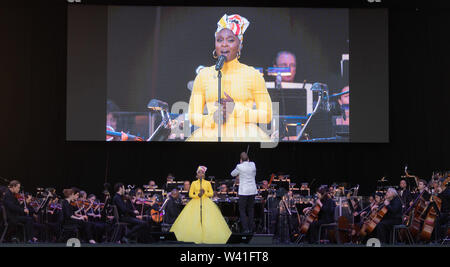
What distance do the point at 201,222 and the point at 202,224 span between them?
34 mm

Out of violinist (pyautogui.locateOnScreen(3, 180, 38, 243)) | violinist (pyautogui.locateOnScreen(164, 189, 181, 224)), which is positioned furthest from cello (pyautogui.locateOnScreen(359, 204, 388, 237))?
violinist (pyautogui.locateOnScreen(3, 180, 38, 243))

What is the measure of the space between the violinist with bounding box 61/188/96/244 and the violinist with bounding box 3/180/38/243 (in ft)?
1.92

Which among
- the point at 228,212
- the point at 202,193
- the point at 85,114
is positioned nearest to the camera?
the point at 202,193

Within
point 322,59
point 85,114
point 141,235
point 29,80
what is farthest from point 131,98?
point 322,59

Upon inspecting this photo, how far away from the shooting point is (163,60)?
12195 millimetres

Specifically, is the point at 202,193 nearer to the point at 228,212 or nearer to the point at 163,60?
the point at 228,212

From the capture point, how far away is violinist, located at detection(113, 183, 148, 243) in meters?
10.1

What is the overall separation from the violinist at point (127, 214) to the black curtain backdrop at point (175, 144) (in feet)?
6.82

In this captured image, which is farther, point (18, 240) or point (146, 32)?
point (146, 32)

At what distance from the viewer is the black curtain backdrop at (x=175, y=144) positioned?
12250 mm

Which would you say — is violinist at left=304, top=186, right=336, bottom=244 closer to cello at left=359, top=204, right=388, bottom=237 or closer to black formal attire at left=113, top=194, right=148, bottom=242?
cello at left=359, top=204, right=388, bottom=237

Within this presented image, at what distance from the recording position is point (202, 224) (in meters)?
9.84

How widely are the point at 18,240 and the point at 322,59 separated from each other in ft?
20.7

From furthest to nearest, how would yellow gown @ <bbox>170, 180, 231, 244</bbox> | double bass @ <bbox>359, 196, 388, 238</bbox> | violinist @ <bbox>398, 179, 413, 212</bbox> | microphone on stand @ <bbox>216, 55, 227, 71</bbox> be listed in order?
microphone on stand @ <bbox>216, 55, 227, 71</bbox> → violinist @ <bbox>398, 179, 413, 212</bbox> → double bass @ <bbox>359, 196, 388, 238</bbox> → yellow gown @ <bbox>170, 180, 231, 244</bbox>
